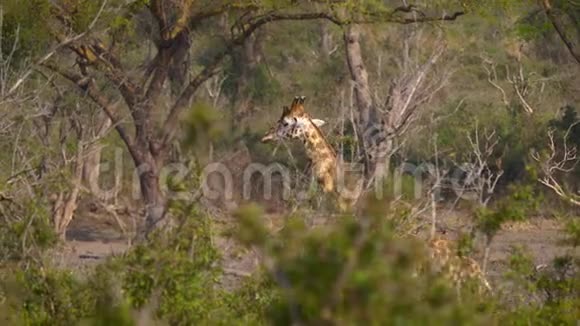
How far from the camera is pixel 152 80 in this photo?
19609 mm

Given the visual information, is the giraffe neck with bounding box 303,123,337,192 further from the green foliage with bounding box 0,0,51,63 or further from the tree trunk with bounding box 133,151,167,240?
the tree trunk with bounding box 133,151,167,240

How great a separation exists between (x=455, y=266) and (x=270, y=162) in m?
16.7

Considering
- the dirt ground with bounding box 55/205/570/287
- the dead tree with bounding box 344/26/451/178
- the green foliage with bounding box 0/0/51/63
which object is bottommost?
the dirt ground with bounding box 55/205/570/287

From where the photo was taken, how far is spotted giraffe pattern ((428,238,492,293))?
903 cm

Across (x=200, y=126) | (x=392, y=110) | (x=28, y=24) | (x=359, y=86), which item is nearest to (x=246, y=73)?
(x=359, y=86)

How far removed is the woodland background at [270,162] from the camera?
557cm

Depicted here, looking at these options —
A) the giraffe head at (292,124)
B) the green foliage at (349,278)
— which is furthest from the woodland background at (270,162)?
the giraffe head at (292,124)

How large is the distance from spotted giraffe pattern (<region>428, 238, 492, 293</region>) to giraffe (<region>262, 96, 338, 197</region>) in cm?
312

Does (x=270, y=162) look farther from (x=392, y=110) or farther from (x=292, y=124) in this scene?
(x=292, y=124)

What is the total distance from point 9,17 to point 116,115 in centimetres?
201

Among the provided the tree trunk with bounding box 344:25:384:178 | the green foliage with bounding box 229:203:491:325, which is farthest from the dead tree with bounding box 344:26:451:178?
the green foliage with bounding box 229:203:491:325

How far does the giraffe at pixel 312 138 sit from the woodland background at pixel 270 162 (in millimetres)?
239

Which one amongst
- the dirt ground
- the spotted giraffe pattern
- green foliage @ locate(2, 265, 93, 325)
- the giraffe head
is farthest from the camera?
the dirt ground

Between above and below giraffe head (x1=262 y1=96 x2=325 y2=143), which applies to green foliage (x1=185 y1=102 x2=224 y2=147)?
below
